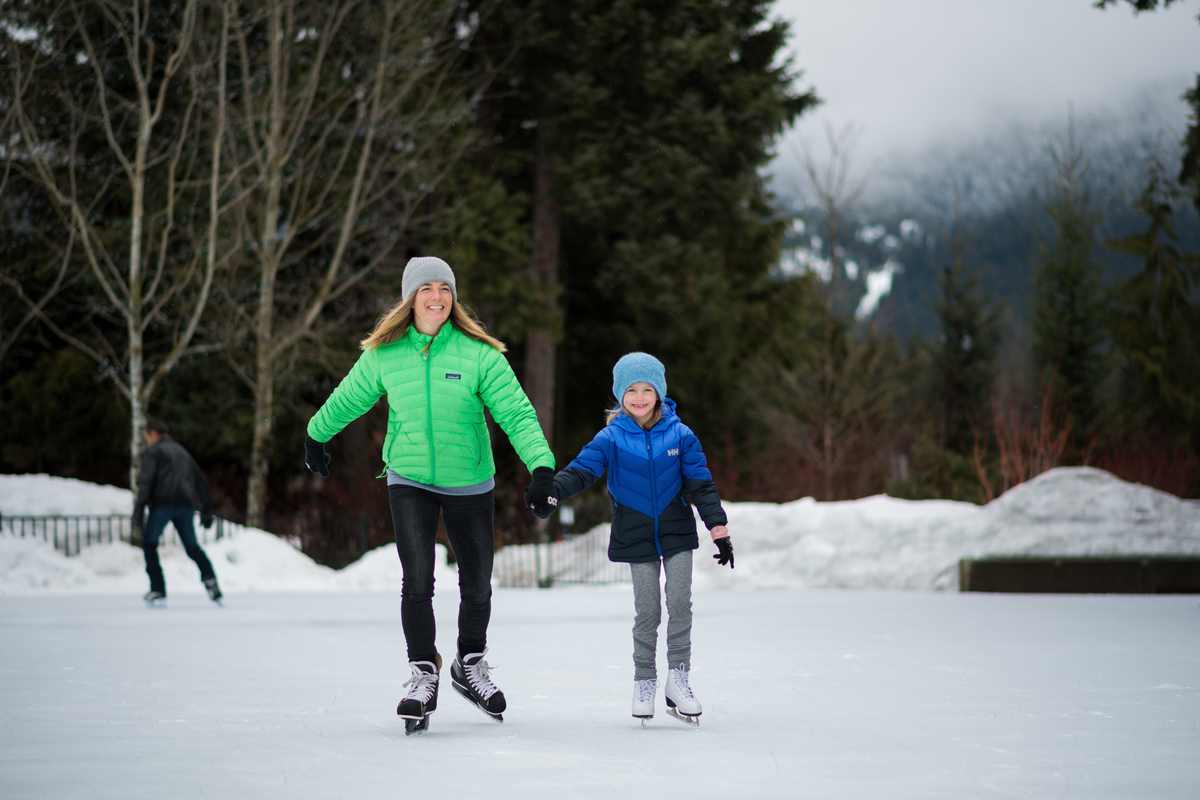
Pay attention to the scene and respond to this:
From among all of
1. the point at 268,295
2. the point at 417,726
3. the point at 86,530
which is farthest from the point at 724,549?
the point at 268,295

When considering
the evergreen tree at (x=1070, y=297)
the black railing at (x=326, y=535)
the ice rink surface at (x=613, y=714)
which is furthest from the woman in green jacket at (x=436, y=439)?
the evergreen tree at (x=1070, y=297)

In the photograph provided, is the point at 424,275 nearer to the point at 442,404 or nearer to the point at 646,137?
the point at 442,404

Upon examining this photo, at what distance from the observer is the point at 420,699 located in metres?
5.08

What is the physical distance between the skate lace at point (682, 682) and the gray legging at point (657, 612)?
3 centimetres

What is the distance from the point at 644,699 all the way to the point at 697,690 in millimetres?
1201

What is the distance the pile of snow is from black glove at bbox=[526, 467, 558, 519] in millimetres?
10609

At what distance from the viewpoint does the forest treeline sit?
68.6 feet

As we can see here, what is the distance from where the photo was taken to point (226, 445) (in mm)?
24438

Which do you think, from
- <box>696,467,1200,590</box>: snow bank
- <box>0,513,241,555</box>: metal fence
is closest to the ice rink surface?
<box>696,467,1200,590</box>: snow bank

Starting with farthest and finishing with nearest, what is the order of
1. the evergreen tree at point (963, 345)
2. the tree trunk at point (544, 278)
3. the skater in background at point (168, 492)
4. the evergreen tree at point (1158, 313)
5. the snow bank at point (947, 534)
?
the evergreen tree at point (963, 345) < the evergreen tree at point (1158, 313) < the tree trunk at point (544, 278) < the snow bank at point (947, 534) < the skater in background at point (168, 492)

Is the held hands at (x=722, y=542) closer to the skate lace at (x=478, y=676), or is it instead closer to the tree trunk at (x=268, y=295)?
the skate lace at (x=478, y=676)

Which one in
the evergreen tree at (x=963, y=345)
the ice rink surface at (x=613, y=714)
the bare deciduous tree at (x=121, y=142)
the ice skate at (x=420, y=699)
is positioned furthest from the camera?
the evergreen tree at (x=963, y=345)

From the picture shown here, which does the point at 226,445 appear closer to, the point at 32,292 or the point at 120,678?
the point at 32,292

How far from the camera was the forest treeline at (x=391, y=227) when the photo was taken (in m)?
20.9
